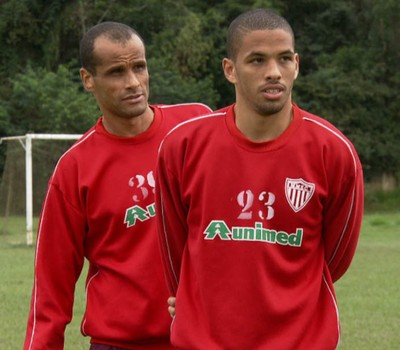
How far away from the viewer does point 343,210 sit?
171 inches

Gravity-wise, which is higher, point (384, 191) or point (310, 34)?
point (310, 34)

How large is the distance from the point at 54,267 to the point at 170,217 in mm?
996

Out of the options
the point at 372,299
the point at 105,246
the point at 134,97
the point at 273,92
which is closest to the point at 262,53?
the point at 273,92

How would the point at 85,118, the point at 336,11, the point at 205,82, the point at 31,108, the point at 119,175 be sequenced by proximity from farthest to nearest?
the point at 336,11, the point at 205,82, the point at 31,108, the point at 85,118, the point at 119,175

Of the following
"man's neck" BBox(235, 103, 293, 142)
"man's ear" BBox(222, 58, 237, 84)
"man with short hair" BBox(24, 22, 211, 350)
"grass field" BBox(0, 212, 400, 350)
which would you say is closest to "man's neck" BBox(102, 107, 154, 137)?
"man with short hair" BBox(24, 22, 211, 350)

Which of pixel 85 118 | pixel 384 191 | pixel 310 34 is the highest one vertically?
pixel 310 34

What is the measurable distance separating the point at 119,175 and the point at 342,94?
40.8 m

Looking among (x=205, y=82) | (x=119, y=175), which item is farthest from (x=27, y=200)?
(x=205, y=82)

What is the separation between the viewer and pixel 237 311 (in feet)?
14.0

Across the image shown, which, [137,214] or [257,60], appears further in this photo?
[137,214]

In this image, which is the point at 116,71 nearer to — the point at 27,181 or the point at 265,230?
the point at 265,230

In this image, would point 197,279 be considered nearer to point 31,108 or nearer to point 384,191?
point 31,108

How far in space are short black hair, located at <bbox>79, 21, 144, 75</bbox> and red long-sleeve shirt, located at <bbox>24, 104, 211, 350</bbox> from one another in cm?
32

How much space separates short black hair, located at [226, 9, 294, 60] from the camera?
4.30 metres
